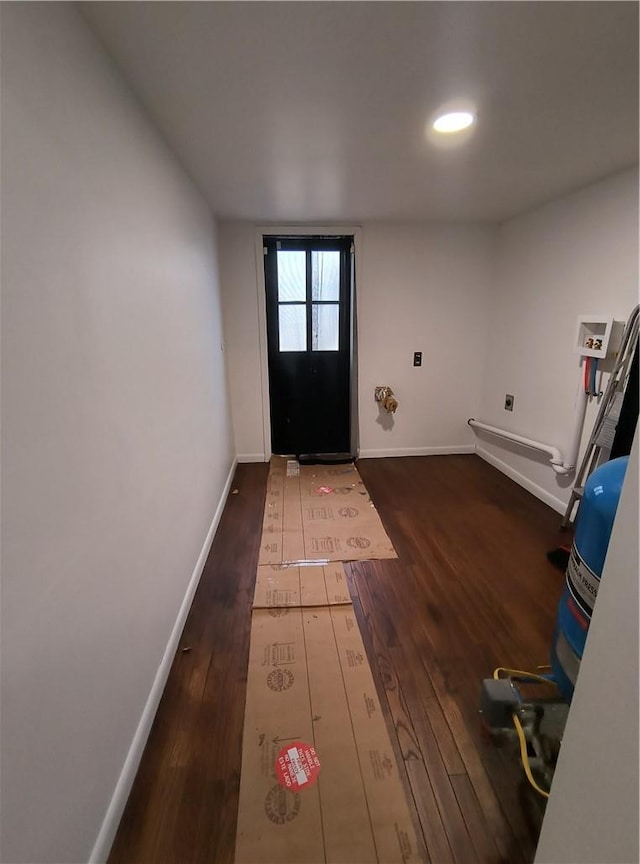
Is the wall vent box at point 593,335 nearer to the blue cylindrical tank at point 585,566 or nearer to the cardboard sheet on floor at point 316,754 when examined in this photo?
the blue cylindrical tank at point 585,566

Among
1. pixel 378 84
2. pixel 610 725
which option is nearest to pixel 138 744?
Answer: pixel 610 725

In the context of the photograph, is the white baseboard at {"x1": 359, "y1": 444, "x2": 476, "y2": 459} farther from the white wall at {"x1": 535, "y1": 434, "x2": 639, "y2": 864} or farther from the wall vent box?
the white wall at {"x1": 535, "y1": 434, "x2": 639, "y2": 864}

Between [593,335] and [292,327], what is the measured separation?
235 cm

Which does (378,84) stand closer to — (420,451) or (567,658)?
(567,658)

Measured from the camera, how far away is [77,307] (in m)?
0.93

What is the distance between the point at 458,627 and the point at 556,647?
2.03 ft

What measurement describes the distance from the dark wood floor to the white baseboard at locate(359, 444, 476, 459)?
3.19 ft

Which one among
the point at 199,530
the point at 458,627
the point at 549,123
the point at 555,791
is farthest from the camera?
the point at 199,530

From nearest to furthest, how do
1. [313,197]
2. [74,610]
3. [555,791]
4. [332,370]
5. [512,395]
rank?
[555,791]
[74,610]
[313,197]
[512,395]
[332,370]

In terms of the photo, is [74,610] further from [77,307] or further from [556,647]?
[556,647]

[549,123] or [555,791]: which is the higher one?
[549,123]

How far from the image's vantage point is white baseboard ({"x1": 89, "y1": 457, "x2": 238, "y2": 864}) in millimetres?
977

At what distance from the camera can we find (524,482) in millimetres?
3094

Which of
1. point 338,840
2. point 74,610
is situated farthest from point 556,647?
point 74,610
